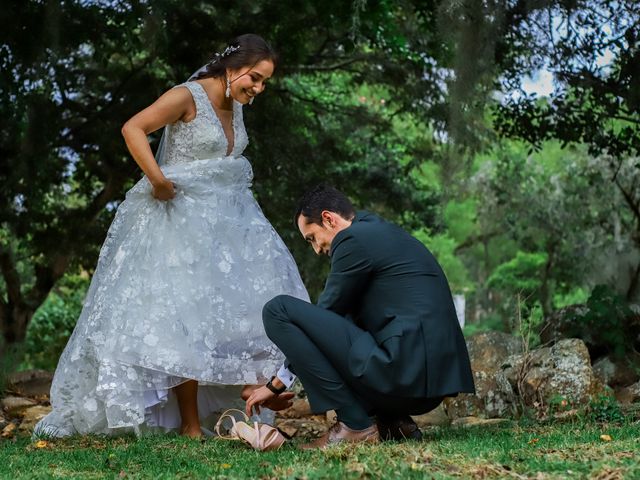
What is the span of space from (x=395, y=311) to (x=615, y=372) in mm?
4160

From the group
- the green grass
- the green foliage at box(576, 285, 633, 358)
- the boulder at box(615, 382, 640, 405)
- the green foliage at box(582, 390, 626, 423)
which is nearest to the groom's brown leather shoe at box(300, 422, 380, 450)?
the green grass

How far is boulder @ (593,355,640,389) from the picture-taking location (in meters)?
7.23

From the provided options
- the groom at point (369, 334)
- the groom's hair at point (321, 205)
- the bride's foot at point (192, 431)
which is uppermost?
the groom's hair at point (321, 205)

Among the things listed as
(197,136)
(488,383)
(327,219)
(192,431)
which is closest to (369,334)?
(327,219)

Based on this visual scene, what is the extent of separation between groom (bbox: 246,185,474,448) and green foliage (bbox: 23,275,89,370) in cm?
790

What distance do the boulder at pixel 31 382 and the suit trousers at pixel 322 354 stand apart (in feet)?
13.2

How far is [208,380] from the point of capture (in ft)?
14.8

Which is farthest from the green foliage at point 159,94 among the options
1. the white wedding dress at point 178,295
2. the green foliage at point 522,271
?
the green foliage at point 522,271

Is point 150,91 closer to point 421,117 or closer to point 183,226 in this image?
point 421,117

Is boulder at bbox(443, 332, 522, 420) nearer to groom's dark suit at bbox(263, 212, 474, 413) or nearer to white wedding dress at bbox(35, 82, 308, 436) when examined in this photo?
white wedding dress at bbox(35, 82, 308, 436)

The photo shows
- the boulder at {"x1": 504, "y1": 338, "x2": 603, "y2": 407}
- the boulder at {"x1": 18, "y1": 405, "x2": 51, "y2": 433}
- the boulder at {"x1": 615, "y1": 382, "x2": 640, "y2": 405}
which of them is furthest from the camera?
the boulder at {"x1": 615, "y1": 382, "x2": 640, "y2": 405}

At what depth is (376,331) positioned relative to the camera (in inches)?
152

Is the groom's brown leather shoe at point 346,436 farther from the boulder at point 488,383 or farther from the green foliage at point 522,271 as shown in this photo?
the green foliage at point 522,271

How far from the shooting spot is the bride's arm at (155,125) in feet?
15.1
